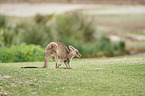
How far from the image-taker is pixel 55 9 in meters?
49.6

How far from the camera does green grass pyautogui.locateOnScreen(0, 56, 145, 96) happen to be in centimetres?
703

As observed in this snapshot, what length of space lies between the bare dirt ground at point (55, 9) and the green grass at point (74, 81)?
1496 inches

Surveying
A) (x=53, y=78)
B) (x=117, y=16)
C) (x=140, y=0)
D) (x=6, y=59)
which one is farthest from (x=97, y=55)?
(x=140, y=0)

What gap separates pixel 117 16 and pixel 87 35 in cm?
2204

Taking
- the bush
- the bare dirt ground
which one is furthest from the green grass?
the bare dirt ground

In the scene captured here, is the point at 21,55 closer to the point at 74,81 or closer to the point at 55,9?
the point at 74,81

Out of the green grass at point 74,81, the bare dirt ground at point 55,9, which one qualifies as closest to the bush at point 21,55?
the green grass at point 74,81

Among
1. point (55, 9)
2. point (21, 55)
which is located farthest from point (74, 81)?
point (55, 9)

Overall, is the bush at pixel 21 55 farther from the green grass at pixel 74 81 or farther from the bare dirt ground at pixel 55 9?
the bare dirt ground at pixel 55 9

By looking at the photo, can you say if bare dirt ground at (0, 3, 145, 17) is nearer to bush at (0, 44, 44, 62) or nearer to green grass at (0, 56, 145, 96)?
bush at (0, 44, 44, 62)

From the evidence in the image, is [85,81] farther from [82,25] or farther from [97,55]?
[82,25]

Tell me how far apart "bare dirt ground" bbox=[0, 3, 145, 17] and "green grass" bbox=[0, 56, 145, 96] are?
38.0 metres

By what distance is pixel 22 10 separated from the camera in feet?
164

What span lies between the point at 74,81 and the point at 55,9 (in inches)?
1686
